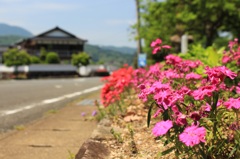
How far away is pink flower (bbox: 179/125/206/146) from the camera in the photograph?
6.09 ft

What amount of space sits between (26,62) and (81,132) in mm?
46736

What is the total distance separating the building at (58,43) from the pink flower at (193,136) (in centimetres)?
6434

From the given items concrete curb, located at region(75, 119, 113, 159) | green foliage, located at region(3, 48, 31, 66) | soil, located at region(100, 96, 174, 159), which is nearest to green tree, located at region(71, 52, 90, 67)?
green foliage, located at region(3, 48, 31, 66)

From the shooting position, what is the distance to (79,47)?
226 feet

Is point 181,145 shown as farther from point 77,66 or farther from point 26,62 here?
point 77,66

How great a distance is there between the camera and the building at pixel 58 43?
6544 centimetres

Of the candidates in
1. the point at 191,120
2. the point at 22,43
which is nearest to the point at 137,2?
the point at 191,120

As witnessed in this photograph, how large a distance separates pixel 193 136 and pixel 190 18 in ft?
75.0

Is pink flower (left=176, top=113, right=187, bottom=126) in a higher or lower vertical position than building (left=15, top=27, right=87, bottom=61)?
higher

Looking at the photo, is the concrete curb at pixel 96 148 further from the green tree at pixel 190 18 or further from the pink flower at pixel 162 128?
the green tree at pixel 190 18

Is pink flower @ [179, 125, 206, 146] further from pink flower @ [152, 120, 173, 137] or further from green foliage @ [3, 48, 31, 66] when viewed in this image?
green foliage @ [3, 48, 31, 66]

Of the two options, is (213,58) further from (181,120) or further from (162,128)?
(162,128)

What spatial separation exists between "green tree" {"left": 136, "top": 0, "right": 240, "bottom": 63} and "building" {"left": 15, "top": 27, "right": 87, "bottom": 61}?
4004cm

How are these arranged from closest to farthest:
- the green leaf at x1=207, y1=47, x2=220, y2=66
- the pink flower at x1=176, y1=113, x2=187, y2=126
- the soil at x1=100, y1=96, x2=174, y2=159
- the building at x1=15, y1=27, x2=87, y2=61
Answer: the pink flower at x1=176, y1=113, x2=187, y2=126 → the soil at x1=100, y1=96, x2=174, y2=159 → the green leaf at x1=207, y1=47, x2=220, y2=66 → the building at x1=15, y1=27, x2=87, y2=61
